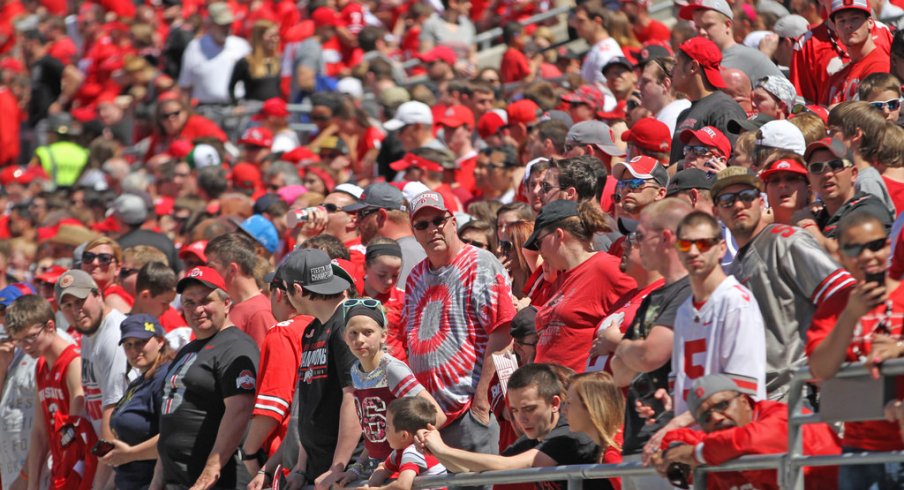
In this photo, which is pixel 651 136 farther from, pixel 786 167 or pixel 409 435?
pixel 409 435

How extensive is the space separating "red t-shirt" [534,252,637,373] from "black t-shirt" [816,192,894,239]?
37.2 inches

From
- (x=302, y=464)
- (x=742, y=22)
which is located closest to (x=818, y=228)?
(x=302, y=464)

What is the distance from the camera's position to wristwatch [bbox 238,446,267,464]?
322 inches

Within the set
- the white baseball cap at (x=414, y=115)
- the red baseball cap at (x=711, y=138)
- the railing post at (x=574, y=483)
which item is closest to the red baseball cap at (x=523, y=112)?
the white baseball cap at (x=414, y=115)

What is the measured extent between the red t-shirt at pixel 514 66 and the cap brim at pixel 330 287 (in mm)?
8411

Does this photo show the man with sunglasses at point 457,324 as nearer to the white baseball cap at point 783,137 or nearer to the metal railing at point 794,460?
the white baseball cap at point 783,137

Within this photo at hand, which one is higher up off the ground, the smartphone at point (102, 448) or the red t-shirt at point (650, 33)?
the red t-shirt at point (650, 33)

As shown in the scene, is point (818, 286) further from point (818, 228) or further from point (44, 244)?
point (44, 244)

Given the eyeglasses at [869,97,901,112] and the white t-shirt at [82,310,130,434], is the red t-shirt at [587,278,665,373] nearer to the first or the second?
the eyeglasses at [869,97,901,112]

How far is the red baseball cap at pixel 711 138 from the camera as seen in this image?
812cm

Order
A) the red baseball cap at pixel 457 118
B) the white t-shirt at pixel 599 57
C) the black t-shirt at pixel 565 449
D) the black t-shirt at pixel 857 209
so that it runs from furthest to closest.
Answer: the white t-shirt at pixel 599 57 < the red baseball cap at pixel 457 118 < the black t-shirt at pixel 565 449 < the black t-shirt at pixel 857 209

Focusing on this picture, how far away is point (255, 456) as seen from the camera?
8.20 m

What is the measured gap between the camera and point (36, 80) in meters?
21.9

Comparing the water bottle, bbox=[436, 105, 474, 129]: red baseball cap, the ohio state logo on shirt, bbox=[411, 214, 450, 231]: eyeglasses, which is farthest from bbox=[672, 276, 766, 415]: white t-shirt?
bbox=[436, 105, 474, 129]: red baseball cap
